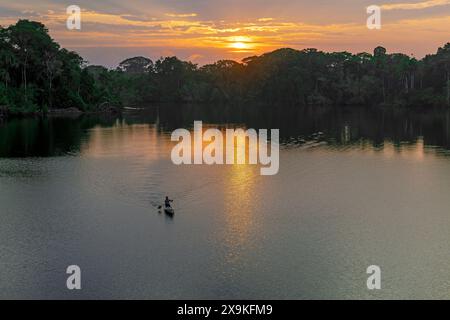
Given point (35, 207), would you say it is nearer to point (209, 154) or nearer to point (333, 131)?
point (209, 154)

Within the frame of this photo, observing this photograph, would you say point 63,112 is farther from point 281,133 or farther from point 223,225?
point 223,225

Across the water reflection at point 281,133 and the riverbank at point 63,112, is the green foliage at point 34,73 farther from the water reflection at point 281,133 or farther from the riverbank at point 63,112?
the water reflection at point 281,133

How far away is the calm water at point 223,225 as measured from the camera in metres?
33.7

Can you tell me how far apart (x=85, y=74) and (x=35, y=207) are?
449 feet

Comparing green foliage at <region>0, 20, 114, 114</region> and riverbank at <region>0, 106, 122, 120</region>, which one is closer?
riverbank at <region>0, 106, 122, 120</region>

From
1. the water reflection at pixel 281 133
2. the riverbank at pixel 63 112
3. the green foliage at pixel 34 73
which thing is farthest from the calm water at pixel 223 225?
the green foliage at pixel 34 73

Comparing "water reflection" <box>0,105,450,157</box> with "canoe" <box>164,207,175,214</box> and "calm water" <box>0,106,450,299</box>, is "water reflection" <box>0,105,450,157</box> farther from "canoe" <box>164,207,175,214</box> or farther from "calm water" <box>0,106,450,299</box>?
"canoe" <box>164,207,175,214</box>

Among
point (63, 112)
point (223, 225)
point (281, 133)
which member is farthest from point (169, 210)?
point (63, 112)

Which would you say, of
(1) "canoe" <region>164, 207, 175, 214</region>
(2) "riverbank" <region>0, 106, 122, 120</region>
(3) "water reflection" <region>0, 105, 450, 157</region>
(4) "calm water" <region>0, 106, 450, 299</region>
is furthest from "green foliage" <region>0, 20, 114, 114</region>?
(1) "canoe" <region>164, 207, 175, 214</region>

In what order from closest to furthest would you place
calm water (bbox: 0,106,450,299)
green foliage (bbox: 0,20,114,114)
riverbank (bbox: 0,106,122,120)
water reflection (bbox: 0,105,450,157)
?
1. calm water (bbox: 0,106,450,299)
2. water reflection (bbox: 0,105,450,157)
3. riverbank (bbox: 0,106,122,120)
4. green foliage (bbox: 0,20,114,114)

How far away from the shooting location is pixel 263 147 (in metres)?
94.8

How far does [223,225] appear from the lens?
4556cm

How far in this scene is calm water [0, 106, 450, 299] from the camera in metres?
33.7

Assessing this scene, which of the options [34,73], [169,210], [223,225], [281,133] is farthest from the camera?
[34,73]
